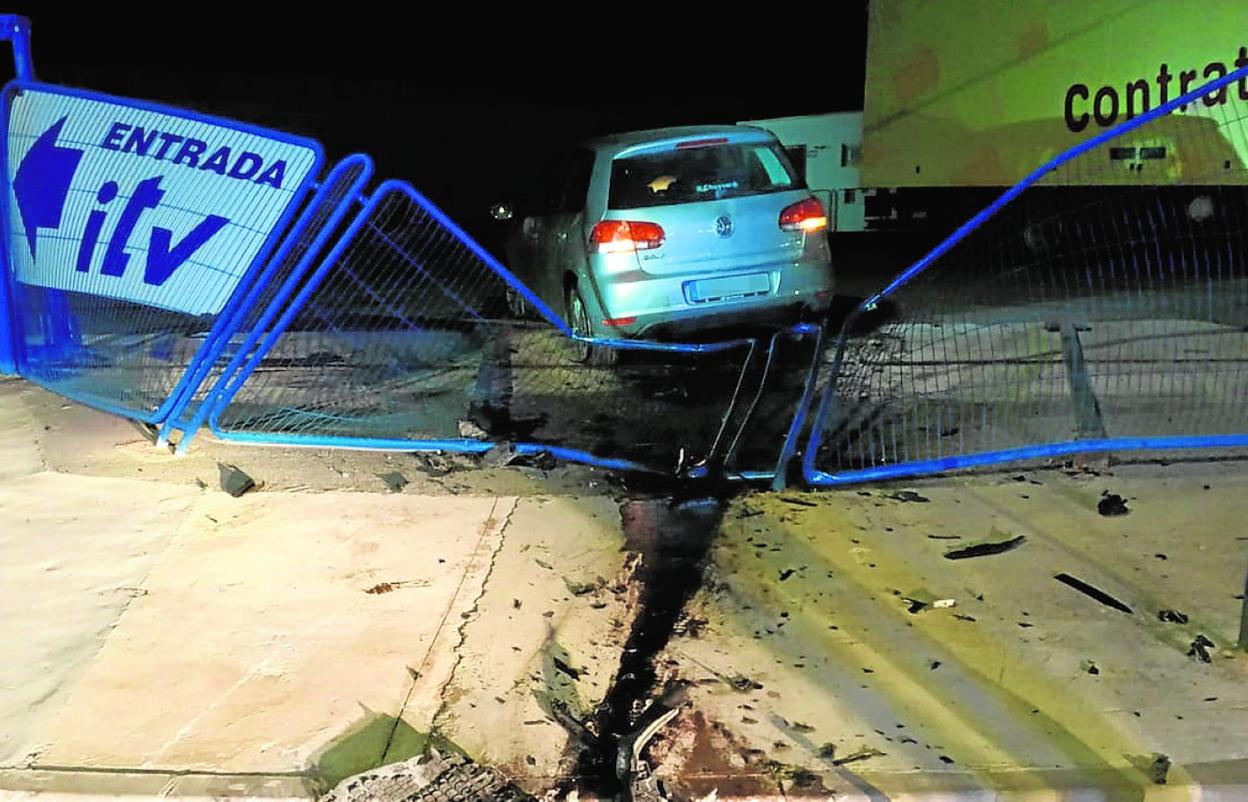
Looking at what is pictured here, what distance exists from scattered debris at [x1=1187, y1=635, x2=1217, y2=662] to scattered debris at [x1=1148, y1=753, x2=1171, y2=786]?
2.12 ft

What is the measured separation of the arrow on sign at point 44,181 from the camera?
6.08 meters

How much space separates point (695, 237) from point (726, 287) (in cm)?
42

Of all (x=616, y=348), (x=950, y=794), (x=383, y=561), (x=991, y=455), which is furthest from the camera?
(x=616, y=348)

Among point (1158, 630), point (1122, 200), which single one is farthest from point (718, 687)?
point (1122, 200)

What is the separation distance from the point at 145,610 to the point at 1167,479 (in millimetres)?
4710

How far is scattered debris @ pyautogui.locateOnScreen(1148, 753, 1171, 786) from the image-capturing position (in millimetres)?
3119

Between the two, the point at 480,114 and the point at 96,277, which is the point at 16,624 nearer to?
the point at 96,277

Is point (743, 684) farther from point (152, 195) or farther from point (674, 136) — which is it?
point (674, 136)

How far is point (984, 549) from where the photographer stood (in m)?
→ 4.56

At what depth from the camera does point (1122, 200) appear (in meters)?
10.9

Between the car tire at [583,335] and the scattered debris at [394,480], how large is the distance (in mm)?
2585

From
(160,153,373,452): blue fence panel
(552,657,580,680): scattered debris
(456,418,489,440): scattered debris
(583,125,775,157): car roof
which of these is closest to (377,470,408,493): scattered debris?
(456,418,489,440): scattered debris

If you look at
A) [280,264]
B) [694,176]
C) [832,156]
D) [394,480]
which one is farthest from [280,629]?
[832,156]

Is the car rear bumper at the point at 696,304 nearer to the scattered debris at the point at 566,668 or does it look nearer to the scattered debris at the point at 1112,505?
the scattered debris at the point at 1112,505
